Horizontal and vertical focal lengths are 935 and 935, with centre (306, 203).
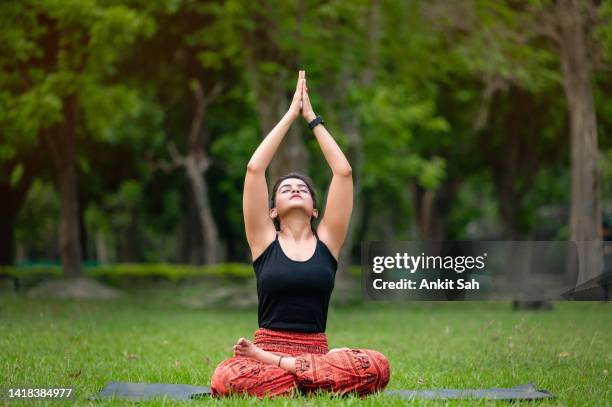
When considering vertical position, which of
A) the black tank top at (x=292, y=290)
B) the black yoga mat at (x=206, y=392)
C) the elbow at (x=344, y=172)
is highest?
the elbow at (x=344, y=172)

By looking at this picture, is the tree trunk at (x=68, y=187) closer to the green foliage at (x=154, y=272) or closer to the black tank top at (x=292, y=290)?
the green foliage at (x=154, y=272)

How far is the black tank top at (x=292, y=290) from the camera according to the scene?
666 cm

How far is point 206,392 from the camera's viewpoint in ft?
22.9

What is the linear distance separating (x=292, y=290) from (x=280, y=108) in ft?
51.2

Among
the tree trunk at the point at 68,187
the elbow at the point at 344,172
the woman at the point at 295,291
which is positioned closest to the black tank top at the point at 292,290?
the woman at the point at 295,291

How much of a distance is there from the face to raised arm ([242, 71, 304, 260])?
12cm

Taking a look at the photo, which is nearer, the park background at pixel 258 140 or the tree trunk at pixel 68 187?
the park background at pixel 258 140

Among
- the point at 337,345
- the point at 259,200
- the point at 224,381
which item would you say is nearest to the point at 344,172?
the point at 259,200

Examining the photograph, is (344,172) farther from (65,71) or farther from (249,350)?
(65,71)

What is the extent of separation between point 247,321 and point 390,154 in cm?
1411

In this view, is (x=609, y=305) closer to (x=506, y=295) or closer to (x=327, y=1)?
(x=327, y=1)

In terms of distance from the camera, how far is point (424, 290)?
8.59m

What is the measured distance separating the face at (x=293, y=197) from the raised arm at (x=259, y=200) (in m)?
0.12

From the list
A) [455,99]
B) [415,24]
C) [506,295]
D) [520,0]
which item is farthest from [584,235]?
[455,99]
